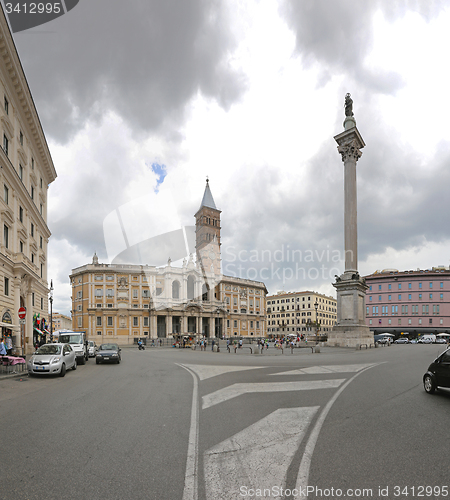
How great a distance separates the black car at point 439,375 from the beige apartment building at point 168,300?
63.2m

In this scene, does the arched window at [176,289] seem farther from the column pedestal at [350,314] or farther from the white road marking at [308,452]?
the white road marking at [308,452]

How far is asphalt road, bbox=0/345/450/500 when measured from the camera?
13.7 ft

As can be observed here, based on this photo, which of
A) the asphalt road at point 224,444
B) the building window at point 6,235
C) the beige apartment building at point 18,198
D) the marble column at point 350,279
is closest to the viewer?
the asphalt road at point 224,444

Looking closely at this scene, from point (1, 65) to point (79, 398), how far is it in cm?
2340

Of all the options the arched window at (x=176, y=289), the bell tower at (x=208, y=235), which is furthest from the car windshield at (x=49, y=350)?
the bell tower at (x=208, y=235)

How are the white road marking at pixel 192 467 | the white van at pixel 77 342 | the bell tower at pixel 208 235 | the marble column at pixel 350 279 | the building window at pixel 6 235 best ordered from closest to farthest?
the white road marking at pixel 192 467 < the white van at pixel 77 342 < the building window at pixel 6 235 < the marble column at pixel 350 279 < the bell tower at pixel 208 235

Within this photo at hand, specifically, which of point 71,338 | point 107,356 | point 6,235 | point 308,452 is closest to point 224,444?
point 308,452

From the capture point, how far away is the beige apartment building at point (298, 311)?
122 m

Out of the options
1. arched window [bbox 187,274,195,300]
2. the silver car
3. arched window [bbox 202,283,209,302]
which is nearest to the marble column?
the silver car

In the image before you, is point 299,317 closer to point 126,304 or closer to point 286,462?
point 126,304

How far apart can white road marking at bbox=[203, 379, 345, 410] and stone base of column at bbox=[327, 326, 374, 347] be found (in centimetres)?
2333

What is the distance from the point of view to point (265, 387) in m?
11.1

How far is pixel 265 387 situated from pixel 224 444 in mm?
5784

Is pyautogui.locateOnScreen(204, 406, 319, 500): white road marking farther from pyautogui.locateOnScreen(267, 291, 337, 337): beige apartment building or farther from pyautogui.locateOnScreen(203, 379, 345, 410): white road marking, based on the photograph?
pyautogui.locateOnScreen(267, 291, 337, 337): beige apartment building
